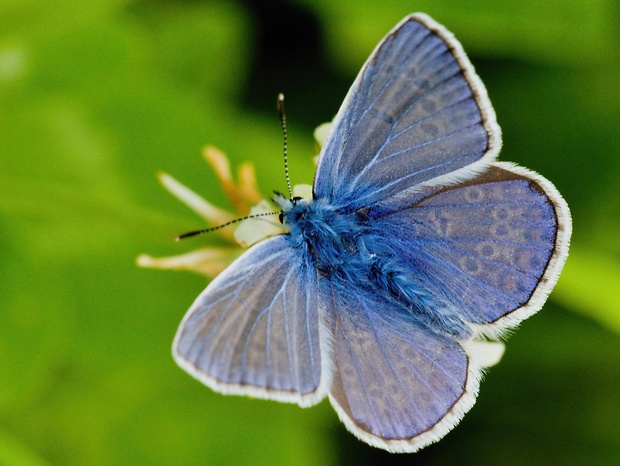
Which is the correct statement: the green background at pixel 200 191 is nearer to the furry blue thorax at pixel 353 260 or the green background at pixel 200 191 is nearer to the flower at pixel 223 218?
the flower at pixel 223 218

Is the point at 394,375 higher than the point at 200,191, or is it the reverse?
the point at 394,375

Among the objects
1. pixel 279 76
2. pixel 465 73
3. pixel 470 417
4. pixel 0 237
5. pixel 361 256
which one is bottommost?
pixel 470 417

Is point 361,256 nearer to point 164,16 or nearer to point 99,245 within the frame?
point 99,245

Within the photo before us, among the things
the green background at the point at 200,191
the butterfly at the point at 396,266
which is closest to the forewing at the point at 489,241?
the butterfly at the point at 396,266

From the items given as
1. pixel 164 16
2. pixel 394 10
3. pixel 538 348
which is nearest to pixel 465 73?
pixel 394 10

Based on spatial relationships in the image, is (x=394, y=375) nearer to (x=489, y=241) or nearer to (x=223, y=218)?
(x=489, y=241)

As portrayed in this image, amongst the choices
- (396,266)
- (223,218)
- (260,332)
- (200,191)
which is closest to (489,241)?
(396,266)

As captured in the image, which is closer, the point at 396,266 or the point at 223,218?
the point at 396,266

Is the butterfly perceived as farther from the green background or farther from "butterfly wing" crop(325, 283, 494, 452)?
the green background

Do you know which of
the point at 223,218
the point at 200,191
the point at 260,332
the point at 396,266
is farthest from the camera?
the point at 200,191
